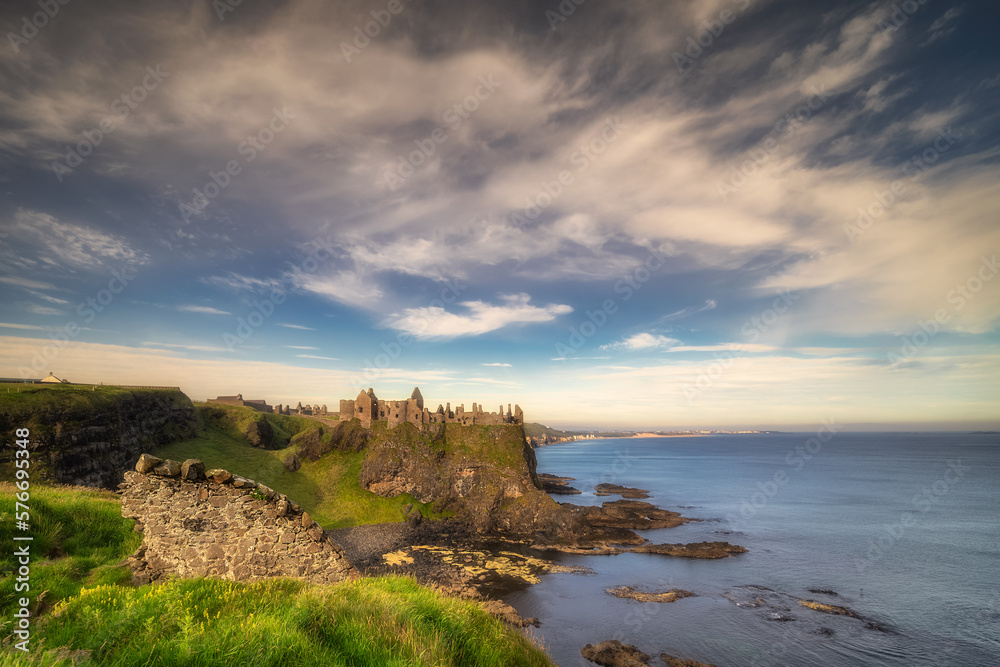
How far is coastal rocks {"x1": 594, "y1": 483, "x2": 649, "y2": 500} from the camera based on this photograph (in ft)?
311

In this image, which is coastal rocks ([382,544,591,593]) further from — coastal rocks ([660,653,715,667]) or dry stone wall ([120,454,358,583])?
dry stone wall ([120,454,358,583])

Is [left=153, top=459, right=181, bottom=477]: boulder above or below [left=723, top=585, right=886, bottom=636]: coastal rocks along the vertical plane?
above

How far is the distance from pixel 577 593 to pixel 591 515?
96.4 feet

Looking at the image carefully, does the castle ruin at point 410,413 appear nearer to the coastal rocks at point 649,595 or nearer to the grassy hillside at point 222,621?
the coastal rocks at point 649,595

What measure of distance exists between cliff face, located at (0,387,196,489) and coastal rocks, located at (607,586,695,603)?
56491mm

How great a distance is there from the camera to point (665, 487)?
110375mm

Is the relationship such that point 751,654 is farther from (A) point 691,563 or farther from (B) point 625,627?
(A) point 691,563

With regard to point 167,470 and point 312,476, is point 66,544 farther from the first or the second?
point 312,476

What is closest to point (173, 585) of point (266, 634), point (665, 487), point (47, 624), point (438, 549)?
point (47, 624)

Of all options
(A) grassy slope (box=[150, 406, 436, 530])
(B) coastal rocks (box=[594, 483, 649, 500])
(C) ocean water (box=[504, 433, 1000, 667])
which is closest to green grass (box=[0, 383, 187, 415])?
(A) grassy slope (box=[150, 406, 436, 530])

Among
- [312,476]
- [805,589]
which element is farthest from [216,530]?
[312,476]

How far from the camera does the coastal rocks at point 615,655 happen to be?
1078 inches

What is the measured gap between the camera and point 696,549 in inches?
2039

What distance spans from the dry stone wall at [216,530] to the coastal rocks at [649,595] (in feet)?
115
